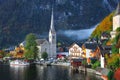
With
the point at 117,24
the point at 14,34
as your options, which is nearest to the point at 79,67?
the point at 117,24

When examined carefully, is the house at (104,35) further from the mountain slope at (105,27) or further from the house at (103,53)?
the house at (103,53)

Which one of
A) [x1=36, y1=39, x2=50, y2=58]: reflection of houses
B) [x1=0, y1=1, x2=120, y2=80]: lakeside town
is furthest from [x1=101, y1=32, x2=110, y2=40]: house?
[x1=36, y1=39, x2=50, y2=58]: reflection of houses

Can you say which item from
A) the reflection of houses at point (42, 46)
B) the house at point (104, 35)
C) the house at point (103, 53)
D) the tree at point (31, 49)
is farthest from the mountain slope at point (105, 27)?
the house at point (103, 53)

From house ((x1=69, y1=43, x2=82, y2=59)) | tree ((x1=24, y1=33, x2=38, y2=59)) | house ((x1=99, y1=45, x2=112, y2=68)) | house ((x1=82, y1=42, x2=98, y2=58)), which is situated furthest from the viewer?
house ((x1=69, y1=43, x2=82, y2=59))

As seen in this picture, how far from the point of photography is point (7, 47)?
169 m

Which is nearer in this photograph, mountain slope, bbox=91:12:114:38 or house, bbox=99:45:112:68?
house, bbox=99:45:112:68

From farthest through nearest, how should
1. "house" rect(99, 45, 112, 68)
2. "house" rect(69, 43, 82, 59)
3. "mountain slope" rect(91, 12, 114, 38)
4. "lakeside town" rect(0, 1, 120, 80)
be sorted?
"house" rect(69, 43, 82, 59), "mountain slope" rect(91, 12, 114, 38), "house" rect(99, 45, 112, 68), "lakeside town" rect(0, 1, 120, 80)

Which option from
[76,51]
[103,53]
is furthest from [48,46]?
[103,53]

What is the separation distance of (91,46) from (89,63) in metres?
15.9

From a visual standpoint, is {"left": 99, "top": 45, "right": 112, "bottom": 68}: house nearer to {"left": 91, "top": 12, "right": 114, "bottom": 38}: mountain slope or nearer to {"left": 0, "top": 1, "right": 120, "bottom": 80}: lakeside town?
{"left": 0, "top": 1, "right": 120, "bottom": 80}: lakeside town

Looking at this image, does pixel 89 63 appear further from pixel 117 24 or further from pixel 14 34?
pixel 14 34

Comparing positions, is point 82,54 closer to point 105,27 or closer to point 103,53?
point 105,27

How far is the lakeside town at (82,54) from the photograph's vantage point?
65812 millimetres

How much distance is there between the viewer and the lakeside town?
6581 centimetres
